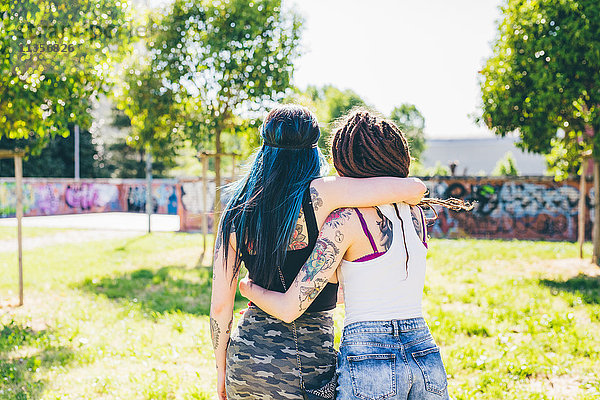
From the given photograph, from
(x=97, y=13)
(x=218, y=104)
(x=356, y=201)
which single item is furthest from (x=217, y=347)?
(x=218, y=104)

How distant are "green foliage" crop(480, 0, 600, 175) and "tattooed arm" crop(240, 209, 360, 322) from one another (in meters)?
8.01

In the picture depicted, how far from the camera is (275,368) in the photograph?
212 centimetres

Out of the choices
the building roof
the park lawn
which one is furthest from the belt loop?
the building roof

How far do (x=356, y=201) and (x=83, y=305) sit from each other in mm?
6550

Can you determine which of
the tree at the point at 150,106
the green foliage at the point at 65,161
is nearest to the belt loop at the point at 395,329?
the tree at the point at 150,106

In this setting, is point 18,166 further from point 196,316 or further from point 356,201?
point 356,201

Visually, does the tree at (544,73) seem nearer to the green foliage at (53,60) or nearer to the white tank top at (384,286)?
A: the green foliage at (53,60)

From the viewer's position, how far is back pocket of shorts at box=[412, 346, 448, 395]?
1.93m

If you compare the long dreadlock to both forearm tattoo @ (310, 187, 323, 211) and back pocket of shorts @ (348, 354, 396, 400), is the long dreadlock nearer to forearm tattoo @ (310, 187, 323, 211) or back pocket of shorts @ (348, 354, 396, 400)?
forearm tattoo @ (310, 187, 323, 211)

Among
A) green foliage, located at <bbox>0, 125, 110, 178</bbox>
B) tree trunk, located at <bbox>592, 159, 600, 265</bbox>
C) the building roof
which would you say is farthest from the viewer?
the building roof

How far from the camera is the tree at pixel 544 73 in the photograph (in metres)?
8.70

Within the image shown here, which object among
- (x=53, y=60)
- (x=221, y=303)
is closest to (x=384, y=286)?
(x=221, y=303)

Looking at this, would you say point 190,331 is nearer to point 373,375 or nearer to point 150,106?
point 373,375

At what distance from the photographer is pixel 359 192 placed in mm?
2016
